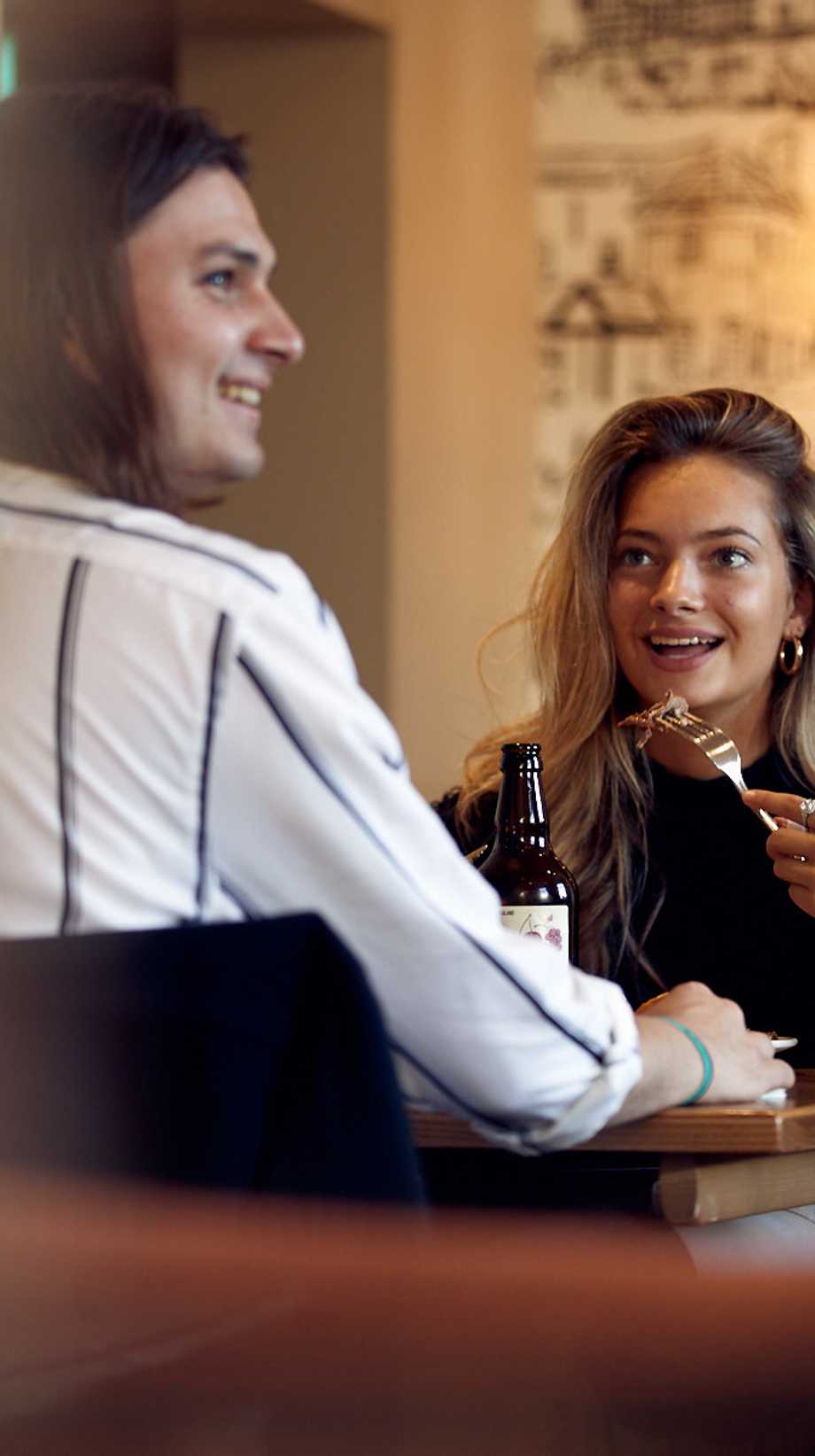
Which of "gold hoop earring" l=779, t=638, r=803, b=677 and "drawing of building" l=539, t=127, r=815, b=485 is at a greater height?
"drawing of building" l=539, t=127, r=815, b=485

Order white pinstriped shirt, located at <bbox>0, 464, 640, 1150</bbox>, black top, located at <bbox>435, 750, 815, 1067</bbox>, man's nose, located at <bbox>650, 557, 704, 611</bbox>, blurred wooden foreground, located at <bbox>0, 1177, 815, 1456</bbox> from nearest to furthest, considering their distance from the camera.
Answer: blurred wooden foreground, located at <bbox>0, 1177, 815, 1456</bbox>, white pinstriped shirt, located at <bbox>0, 464, 640, 1150</bbox>, black top, located at <bbox>435, 750, 815, 1067</bbox>, man's nose, located at <bbox>650, 557, 704, 611</bbox>

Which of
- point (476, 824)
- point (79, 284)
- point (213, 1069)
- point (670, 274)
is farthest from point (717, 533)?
point (670, 274)

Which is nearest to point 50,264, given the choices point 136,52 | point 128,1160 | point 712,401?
point 128,1160

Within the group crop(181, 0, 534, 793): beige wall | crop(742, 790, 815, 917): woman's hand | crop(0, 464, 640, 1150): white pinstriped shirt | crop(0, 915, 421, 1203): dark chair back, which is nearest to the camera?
crop(0, 915, 421, 1203): dark chair back

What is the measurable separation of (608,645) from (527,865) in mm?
655

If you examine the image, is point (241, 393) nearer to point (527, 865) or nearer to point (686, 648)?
point (527, 865)

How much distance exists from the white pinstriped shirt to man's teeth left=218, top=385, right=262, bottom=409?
12 cm

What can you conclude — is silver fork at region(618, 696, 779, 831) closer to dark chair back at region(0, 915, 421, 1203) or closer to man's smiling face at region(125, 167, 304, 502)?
man's smiling face at region(125, 167, 304, 502)

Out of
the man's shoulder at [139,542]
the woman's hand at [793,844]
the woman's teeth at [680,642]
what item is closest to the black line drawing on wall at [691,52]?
the woman's teeth at [680,642]

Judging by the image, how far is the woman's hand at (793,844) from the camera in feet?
5.83

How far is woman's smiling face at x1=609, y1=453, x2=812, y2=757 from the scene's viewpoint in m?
2.08

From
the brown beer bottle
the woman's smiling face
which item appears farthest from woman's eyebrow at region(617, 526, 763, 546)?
the brown beer bottle

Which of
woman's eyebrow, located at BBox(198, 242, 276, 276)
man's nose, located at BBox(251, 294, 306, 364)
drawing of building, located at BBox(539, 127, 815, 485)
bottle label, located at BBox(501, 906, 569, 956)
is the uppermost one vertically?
drawing of building, located at BBox(539, 127, 815, 485)

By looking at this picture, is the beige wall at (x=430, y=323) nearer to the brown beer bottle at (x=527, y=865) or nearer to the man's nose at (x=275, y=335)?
the brown beer bottle at (x=527, y=865)
